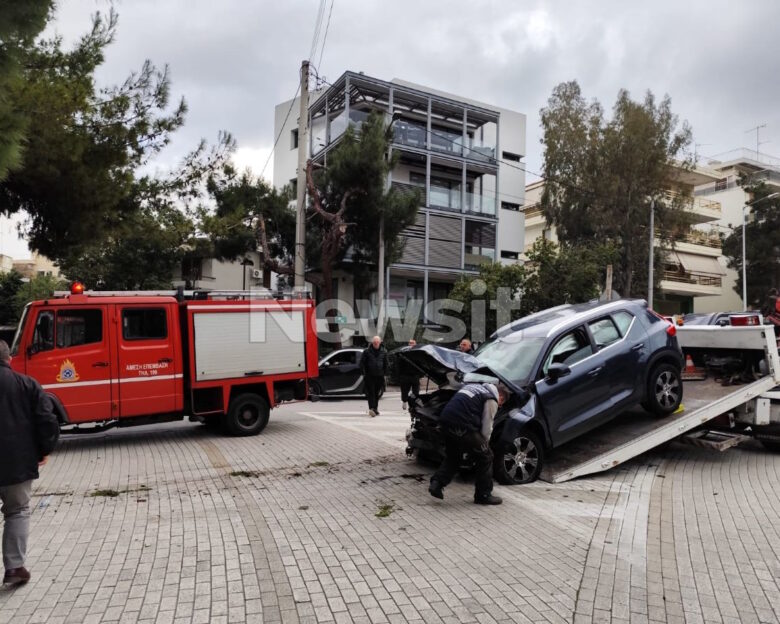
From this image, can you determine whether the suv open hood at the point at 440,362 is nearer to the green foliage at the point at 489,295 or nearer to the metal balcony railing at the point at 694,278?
the green foliage at the point at 489,295

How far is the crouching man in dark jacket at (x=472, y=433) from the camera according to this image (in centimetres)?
557

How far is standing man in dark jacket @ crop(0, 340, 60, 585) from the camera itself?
3.83m

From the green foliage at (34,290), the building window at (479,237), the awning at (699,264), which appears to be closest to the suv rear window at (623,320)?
the building window at (479,237)

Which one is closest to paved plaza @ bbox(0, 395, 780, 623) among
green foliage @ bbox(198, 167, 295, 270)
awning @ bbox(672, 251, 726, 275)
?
green foliage @ bbox(198, 167, 295, 270)

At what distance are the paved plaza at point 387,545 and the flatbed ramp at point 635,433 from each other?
Result: 0.25 m

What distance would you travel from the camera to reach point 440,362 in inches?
251

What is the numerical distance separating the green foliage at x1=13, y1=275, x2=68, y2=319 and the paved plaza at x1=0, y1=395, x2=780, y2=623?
128ft

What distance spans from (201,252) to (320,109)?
1279cm

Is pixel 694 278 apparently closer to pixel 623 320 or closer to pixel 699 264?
pixel 699 264

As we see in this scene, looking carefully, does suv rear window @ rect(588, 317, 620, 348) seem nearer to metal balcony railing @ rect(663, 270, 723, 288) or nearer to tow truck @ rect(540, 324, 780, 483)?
tow truck @ rect(540, 324, 780, 483)

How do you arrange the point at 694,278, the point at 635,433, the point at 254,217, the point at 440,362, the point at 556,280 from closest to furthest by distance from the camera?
the point at 440,362, the point at 635,433, the point at 254,217, the point at 556,280, the point at 694,278

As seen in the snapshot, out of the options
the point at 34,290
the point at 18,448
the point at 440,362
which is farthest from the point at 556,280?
the point at 34,290

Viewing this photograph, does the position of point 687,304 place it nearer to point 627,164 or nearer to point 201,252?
point 627,164

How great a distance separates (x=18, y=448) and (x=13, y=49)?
4.04m
